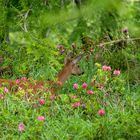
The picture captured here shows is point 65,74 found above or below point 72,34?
below

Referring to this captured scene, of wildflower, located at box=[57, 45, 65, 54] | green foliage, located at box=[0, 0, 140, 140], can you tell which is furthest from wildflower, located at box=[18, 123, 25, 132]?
wildflower, located at box=[57, 45, 65, 54]

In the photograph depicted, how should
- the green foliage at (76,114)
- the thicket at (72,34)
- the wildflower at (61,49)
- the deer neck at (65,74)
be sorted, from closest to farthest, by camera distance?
the green foliage at (76,114)
the thicket at (72,34)
the deer neck at (65,74)
the wildflower at (61,49)

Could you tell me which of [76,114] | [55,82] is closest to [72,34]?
[55,82]

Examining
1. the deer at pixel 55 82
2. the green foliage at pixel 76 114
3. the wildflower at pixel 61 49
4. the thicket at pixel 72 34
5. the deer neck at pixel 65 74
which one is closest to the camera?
the green foliage at pixel 76 114

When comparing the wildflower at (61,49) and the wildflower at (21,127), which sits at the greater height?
the wildflower at (61,49)

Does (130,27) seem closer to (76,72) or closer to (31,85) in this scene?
(76,72)

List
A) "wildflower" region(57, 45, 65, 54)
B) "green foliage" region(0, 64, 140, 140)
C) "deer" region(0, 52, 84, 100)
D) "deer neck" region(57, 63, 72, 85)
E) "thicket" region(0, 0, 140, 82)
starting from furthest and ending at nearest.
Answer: "wildflower" region(57, 45, 65, 54), "deer neck" region(57, 63, 72, 85), "thicket" region(0, 0, 140, 82), "deer" region(0, 52, 84, 100), "green foliage" region(0, 64, 140, 140)

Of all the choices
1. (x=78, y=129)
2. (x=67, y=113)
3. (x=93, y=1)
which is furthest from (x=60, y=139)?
(x=93, y=1)

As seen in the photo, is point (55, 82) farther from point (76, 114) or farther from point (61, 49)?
point (61, 49)

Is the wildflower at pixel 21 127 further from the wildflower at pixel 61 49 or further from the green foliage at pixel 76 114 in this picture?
the wildflower at pixel 61 49

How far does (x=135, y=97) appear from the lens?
15.4 ft

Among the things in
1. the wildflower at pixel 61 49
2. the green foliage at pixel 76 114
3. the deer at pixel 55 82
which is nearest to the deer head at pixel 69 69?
the deer at pixel 55 82

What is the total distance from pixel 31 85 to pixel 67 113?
2.60ft

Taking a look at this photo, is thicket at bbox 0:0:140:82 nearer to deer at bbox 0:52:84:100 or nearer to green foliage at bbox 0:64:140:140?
deer at bbox 0:52:84:100
